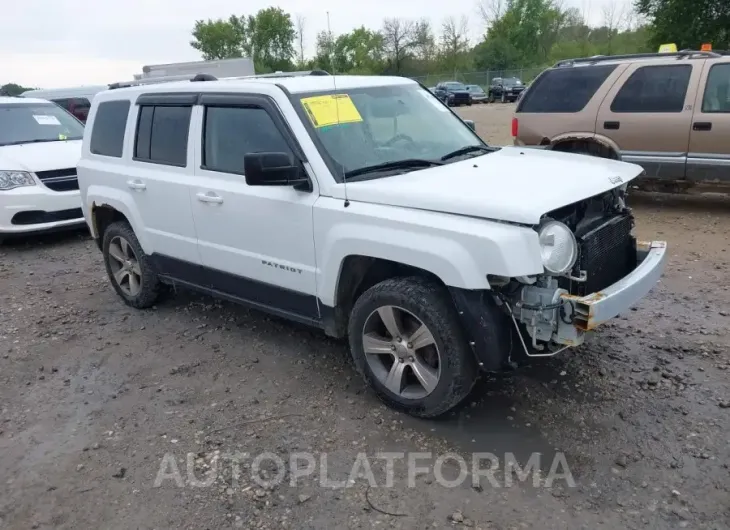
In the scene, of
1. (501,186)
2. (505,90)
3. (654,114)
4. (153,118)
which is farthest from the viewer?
(505,90)

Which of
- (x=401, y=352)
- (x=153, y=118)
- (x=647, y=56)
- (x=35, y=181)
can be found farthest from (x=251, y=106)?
(x=647, y=56)

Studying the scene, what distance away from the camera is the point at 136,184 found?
5.12m

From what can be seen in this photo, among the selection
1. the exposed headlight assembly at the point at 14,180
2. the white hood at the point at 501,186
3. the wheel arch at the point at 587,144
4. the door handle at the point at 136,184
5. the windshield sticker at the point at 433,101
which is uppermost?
the windshield sticker at the point at 433,101

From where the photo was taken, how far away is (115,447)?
3.65 m

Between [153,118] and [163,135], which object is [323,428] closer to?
[163,135]

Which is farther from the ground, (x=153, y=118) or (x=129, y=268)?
(x=153, y=118)

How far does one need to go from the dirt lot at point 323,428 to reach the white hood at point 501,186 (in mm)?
1261

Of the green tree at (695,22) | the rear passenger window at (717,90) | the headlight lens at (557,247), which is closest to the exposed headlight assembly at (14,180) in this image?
the headlight lens at (557,247)

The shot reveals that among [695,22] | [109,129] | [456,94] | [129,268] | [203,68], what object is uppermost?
→ [695,22]

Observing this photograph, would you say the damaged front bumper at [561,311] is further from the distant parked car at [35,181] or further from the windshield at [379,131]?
the distant parked car at [35,181]

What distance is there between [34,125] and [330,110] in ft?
23.1

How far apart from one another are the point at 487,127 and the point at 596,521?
63.9 feet

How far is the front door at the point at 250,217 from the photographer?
3988 mm

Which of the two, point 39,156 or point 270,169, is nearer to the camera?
point 270,169
